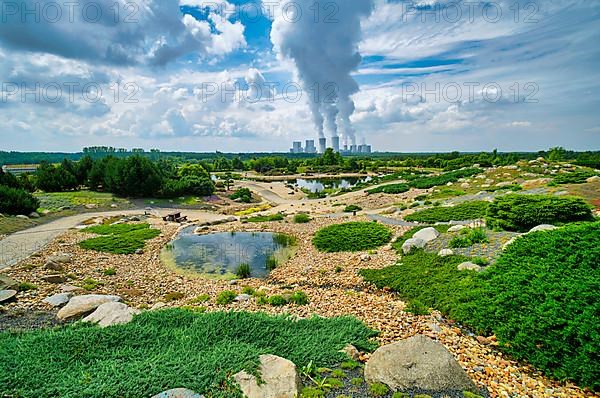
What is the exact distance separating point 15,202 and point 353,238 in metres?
23.9

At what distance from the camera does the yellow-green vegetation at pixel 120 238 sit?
16531 mm

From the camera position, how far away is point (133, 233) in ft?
65.3

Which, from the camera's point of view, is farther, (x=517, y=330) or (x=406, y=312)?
(x=406, y=312)

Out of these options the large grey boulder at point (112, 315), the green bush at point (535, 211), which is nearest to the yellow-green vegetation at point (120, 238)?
the large grey boulder at point (112, 315)

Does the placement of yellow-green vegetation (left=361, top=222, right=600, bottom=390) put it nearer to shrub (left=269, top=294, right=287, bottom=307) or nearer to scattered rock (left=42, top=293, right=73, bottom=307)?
shrub (left=269, top=294, right=287, bottom=307)

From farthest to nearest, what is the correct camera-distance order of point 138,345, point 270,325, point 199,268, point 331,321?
point 199,268 < point 331,321 < point 270,325 < point 138,345

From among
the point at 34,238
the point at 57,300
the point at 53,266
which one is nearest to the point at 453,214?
the point at 57,300

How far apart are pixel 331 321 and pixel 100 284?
358 inches

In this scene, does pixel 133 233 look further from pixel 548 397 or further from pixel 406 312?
pixel 548 397

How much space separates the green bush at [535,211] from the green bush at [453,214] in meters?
4.94

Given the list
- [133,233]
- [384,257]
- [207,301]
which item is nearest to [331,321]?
[207,301]

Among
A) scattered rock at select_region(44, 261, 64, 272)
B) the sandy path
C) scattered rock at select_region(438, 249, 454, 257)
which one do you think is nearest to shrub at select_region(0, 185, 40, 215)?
the sandy path

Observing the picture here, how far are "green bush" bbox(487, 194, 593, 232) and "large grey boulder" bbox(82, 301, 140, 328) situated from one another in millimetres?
12905

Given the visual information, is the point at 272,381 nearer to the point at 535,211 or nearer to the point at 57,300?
the point at 57,300
